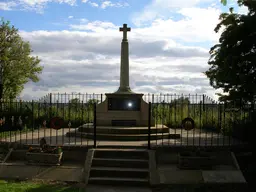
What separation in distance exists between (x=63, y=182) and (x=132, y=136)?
161 inches

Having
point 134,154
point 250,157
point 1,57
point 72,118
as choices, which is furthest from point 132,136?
point 1,57

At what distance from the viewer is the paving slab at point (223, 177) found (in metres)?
8.68

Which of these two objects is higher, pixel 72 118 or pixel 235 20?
pixel 235 20

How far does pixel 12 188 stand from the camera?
25.8 feet

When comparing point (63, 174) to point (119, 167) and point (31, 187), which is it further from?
point (119, 167)

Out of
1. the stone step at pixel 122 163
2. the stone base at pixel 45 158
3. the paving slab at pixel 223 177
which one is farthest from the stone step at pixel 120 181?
the paving slab at pixel 223 177

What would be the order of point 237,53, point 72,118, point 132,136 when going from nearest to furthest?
point 237,53 → point 132,136 → point 72,118

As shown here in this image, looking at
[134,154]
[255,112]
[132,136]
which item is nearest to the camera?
[134,154]

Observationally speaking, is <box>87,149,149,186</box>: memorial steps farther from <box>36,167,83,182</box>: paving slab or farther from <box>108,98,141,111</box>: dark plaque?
<box>108,98,141,111</box>: dark plaque

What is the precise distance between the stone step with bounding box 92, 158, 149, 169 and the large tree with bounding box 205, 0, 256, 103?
399 cm

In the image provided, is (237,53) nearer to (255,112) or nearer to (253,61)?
(253,61)

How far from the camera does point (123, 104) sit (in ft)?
47.4

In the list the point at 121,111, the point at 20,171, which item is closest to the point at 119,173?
the point at 20,171

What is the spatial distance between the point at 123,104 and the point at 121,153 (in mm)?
4631
